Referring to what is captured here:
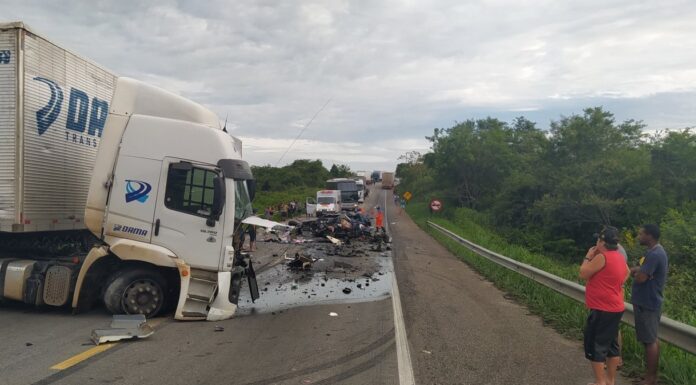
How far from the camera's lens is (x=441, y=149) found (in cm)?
4706

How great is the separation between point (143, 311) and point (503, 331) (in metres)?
5.28

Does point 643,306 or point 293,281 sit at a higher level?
point 643,306

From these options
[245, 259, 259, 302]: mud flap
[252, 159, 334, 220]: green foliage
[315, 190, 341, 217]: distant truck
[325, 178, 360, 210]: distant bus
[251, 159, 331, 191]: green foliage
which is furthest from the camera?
[251, 159, 331, 191]: green foliage

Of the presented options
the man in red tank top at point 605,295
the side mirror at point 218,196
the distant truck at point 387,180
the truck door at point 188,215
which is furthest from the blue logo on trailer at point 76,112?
the distant truck at point 387,180

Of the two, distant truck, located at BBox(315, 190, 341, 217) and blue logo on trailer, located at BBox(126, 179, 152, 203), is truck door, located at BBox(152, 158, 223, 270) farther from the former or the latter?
distant truck, located at BBox(315, 190, 341, 217)

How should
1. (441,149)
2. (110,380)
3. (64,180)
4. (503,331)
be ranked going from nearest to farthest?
1. (110,380)
2. (503,331)
3. (64,180)
4. (441,149)

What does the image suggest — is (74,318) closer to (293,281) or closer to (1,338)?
(1,338)

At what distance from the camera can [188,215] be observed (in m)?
7.61

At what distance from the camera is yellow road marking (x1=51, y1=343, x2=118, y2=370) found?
5289mm

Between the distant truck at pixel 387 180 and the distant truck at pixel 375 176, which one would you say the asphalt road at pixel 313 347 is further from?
the distant truck at pixel 375 176

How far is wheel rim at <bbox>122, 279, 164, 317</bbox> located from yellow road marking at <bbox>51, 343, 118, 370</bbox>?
141 centimetres

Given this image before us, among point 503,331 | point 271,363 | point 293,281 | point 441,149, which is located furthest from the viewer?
point 441,149

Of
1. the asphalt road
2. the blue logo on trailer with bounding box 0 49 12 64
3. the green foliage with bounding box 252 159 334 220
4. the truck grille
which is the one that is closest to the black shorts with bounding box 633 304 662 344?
the asphalt road

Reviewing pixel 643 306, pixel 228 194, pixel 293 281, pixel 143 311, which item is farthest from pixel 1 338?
pixel 643 306
